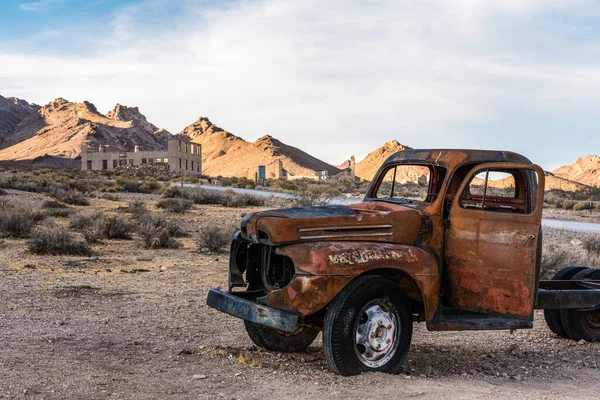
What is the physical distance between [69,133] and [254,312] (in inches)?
5367

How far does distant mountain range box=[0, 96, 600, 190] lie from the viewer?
401ft

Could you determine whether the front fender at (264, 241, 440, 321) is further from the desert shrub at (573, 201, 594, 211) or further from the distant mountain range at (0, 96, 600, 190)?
the distant mountain range at (0, 96, 600, 190)

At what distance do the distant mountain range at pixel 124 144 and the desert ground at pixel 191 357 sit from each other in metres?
106

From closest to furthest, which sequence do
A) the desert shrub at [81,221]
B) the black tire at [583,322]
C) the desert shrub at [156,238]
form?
1. the black tire at [583,322]
2. the desert shrub at [156,238]
3. the desert shrub at [81,221]

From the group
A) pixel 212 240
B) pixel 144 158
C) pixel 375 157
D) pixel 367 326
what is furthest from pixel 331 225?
pixel 375 157

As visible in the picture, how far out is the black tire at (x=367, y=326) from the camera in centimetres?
566

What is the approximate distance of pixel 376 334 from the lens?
19.4 ft

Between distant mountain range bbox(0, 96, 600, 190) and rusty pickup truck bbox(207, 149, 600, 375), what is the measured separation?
10762 centimetres

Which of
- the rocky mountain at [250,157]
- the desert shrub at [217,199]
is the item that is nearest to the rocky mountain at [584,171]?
the rocky mountain at [250,157]

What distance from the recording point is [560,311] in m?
8.04

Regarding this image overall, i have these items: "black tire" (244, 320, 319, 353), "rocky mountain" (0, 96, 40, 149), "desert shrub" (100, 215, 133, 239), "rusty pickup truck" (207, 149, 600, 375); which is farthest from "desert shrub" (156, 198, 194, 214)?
"rocky mountain" (0, 96, 40, 149)

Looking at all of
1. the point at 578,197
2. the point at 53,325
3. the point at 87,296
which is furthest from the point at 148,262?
the point at 578,197

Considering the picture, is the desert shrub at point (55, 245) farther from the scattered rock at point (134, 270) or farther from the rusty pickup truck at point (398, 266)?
the rusty pickup truck at point (398, 266)

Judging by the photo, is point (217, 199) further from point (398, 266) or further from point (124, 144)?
point (124, 144)
